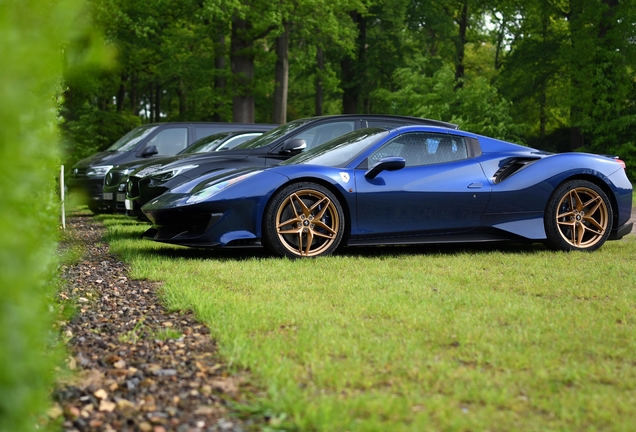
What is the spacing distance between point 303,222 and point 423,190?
4.10 ft

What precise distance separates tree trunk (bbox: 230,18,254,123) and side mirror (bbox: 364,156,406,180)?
64.3ft

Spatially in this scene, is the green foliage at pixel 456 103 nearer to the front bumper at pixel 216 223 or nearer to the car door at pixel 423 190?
the car door at pixel 423 190

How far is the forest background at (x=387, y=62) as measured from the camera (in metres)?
27.0

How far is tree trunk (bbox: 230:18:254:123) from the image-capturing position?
26875mm

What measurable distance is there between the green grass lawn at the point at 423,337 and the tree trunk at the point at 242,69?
20.3 m

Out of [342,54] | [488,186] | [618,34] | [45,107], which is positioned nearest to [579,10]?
[618,34]

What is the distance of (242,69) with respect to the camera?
27.5 meters

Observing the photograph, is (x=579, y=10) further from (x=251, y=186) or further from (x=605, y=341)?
(x=605, y=341)

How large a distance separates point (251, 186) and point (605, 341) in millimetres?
3987

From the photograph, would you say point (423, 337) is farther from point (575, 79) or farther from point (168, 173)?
point (575, 79)

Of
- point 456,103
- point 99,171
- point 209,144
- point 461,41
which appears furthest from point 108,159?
point 461,41

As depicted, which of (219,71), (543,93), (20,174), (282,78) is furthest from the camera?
(543,93)

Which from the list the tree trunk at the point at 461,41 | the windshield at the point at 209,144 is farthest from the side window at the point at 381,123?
the tree trunk at the point at 461,41

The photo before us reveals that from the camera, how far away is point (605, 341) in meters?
4.13
